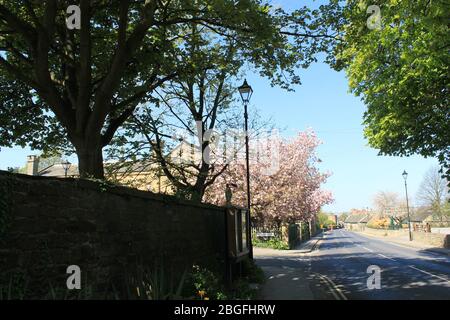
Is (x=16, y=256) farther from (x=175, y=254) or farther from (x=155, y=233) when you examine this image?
(x=175, y=254)

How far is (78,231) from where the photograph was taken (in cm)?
618

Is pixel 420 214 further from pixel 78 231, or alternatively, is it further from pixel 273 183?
pixel 78 231

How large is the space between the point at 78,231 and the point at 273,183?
32.2 metres

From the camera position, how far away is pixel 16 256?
5.12m

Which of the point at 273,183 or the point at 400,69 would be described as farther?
the point at 273,183

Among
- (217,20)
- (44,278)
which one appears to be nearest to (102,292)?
(44,278)

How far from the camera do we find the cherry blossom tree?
3569 centimetres

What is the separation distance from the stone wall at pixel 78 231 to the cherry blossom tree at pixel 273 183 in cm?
2398

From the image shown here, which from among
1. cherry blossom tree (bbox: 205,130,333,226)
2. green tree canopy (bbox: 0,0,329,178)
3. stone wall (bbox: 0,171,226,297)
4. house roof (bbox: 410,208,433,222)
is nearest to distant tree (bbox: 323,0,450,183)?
green tree canopy (bbox: 0,0,329,178)

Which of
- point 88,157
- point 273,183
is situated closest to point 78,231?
point 88,157

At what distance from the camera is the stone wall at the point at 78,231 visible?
5.13 m

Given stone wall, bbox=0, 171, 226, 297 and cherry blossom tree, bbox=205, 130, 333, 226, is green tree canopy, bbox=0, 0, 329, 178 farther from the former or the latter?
cherry blossom tree, bbox=205, 130, 333, 226

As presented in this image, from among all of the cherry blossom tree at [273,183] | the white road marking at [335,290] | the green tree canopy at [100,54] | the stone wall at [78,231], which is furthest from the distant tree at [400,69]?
the cherry blossom tree at [273,183]

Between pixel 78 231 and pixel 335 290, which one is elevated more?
pixel 78 231
